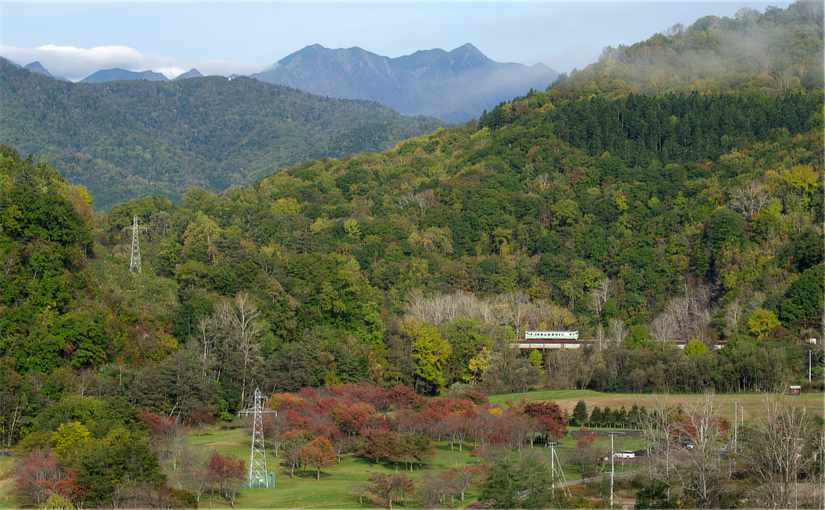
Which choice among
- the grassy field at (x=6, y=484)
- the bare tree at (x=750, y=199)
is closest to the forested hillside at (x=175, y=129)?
the bare tree at (x=750, y=199)

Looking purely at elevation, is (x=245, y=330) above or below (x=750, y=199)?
below

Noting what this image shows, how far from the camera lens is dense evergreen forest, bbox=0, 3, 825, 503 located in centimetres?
4234

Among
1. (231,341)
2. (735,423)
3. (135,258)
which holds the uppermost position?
(135,258)

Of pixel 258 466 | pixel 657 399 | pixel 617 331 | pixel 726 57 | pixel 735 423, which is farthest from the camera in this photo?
pixel 726 57

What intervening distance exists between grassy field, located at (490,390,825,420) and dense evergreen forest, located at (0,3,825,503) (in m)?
1.10

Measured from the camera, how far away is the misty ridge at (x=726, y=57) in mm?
84562

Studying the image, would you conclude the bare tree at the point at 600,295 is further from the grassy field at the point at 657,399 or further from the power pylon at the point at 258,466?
the power pylon at the point at 258,466

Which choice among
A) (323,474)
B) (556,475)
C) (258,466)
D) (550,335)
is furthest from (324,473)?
(550,335)

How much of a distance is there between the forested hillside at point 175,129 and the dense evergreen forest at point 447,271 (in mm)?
51976

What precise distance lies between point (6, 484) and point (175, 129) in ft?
478

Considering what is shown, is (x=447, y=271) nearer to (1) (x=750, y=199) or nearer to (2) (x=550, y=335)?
(2) (x=550, y=335)

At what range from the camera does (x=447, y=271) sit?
6312cm

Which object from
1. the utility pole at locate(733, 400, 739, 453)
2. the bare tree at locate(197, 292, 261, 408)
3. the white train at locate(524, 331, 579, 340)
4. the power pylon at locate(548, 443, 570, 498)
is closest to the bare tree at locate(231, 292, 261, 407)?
the bare tree at locate(197, 292, 261, 408)

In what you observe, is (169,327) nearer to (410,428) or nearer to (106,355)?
(106,355)
